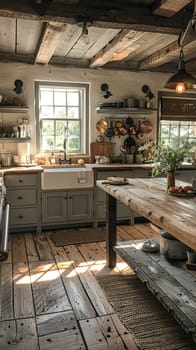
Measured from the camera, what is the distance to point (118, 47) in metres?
3.53

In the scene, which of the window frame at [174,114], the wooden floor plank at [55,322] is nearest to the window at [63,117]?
the window frame at [174,114]

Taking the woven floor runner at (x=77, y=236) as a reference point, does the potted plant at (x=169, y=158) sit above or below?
above

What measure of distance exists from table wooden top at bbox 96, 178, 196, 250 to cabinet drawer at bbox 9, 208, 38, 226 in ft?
4.93

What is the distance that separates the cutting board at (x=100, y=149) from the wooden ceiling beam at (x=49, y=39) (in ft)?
4.85

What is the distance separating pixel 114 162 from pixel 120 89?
1.18 metres

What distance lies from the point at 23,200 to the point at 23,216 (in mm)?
220

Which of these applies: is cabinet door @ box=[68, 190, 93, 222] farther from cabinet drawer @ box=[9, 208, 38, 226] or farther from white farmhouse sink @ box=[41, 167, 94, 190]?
cabinet drawer @ box=[9, 208, 38, 226]

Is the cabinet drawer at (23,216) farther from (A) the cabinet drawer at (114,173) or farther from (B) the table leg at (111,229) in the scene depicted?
(B) the table leg at (111,229)

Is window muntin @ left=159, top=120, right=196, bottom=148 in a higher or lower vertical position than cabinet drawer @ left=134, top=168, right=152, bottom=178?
higher

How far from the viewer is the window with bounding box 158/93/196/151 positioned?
A: 5.16 m

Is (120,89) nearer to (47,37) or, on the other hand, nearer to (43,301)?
(47,37)

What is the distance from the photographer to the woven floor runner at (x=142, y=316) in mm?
2010

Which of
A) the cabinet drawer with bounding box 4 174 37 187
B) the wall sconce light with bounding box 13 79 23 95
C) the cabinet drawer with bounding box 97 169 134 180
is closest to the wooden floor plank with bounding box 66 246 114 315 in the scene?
the cabinet drawer with bounding box 4 174 37 187

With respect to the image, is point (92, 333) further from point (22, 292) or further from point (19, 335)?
point (22, 292)
